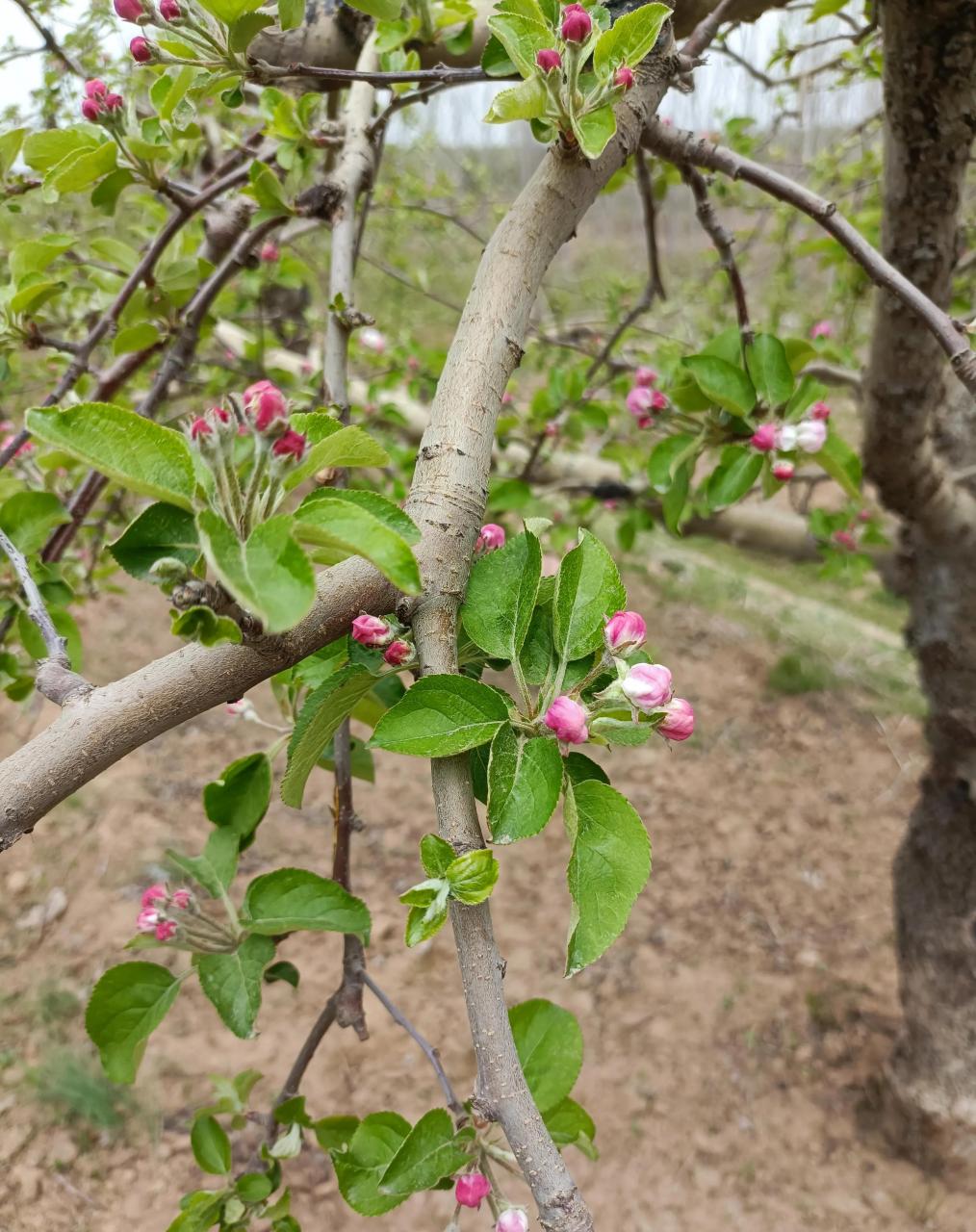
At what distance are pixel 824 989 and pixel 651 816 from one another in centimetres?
85

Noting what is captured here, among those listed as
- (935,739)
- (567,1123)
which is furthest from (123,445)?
(935,739)

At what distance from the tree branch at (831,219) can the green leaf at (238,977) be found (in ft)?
2.99

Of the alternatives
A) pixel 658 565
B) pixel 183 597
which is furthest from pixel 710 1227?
pixel 658 565

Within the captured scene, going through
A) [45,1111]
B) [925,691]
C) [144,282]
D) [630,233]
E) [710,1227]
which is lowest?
[710,1227]

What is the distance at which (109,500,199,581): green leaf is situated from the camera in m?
0.49

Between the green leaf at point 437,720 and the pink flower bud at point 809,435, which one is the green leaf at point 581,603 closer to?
the green leaf at point 437,720

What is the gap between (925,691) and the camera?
2150 mm

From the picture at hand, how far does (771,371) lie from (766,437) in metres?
0.09

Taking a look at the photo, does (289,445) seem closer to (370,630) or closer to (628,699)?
(370,630)

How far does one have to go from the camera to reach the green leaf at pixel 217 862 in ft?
3.33

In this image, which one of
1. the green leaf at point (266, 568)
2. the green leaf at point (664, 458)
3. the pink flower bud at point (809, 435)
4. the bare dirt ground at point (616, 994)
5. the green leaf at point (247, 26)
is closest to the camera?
the green leaf at point (266, 568)

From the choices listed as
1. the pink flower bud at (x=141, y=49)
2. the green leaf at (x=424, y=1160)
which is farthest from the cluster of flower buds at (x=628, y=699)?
the pink flower bud at (x=141, y=49)

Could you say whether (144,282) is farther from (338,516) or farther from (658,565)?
(658,565)

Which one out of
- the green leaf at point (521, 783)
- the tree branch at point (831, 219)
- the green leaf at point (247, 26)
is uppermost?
the green leaf at point (247, 26)
